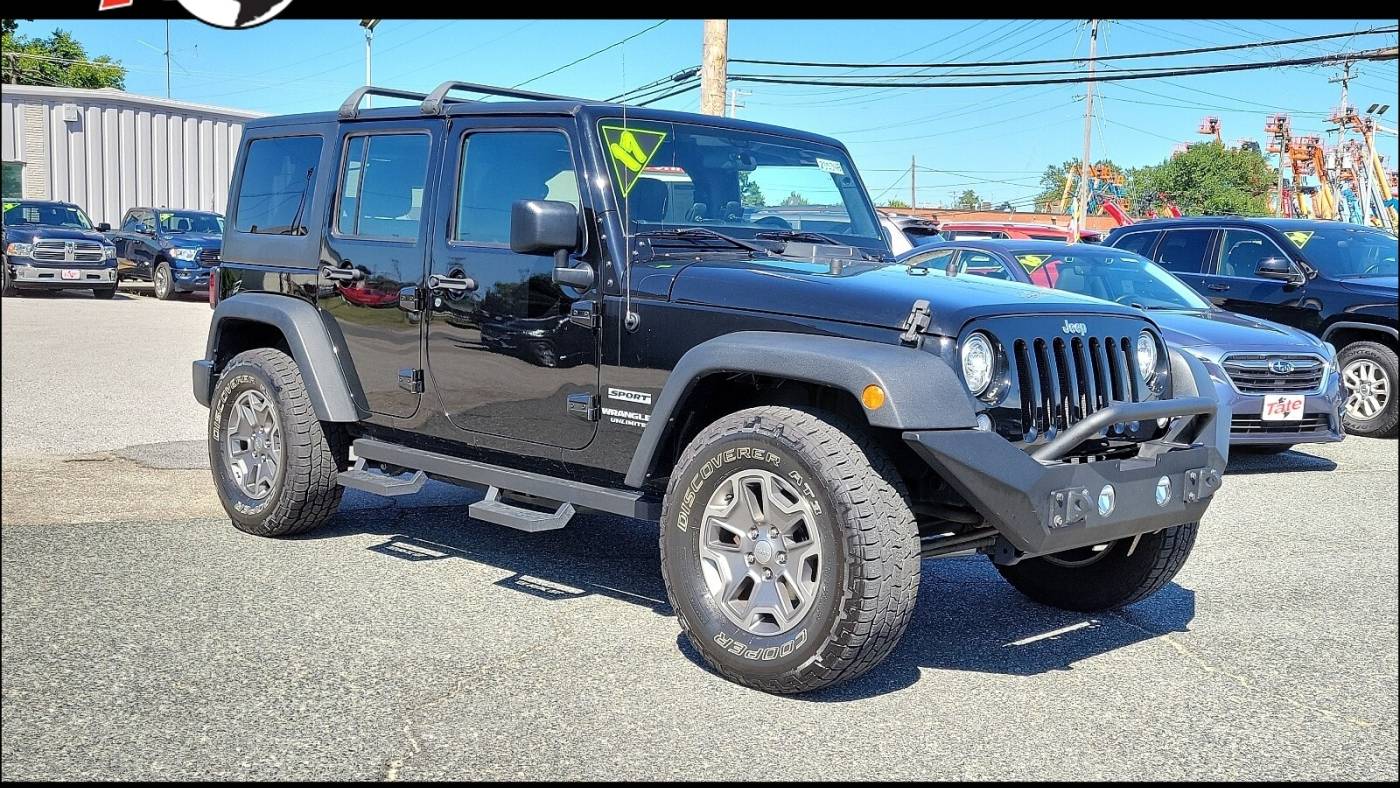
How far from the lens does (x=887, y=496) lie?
3.95 m

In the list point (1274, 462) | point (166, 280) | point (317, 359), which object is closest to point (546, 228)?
point (317, 359)

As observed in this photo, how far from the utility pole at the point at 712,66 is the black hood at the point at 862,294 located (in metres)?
9.78

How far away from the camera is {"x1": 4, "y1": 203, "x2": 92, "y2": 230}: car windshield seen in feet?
74.9

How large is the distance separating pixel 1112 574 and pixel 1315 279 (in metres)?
6.96

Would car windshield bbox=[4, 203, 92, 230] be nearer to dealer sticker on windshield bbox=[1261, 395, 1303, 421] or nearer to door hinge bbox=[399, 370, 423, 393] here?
door hinge bbox=[399, 370, 423, 393]

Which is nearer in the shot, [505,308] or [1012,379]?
[1012,379]

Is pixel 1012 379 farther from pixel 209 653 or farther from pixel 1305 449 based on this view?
pixel 1305 449

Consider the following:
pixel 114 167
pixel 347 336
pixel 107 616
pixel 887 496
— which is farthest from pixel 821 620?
pixel 114 167

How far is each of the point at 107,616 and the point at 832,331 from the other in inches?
108

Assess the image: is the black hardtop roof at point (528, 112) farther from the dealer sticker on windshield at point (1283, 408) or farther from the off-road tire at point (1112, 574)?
the dealer sticker on windshield at point (1283, 408)

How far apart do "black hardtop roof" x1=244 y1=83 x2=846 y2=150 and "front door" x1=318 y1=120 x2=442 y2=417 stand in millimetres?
65

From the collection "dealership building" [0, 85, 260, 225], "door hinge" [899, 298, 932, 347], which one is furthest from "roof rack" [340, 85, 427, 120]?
"dealership building" [0, 85, 260, 225]

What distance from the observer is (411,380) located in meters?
5.54

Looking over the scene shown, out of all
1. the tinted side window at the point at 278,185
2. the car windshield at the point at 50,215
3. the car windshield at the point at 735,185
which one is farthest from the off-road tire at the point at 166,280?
the car windshield at the point at 735,185
